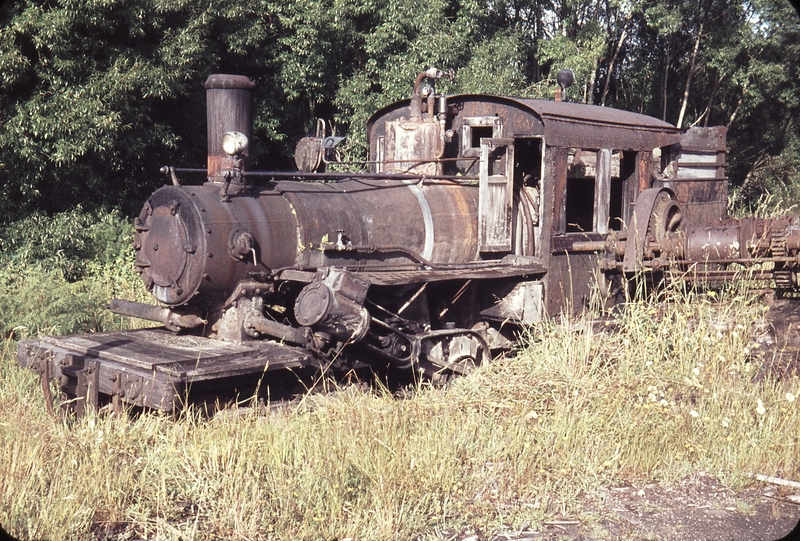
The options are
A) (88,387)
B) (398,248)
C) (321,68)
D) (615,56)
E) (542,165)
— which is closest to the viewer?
(88,387)

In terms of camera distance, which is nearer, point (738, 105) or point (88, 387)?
point (88, 387)

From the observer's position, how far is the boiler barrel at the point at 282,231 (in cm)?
568

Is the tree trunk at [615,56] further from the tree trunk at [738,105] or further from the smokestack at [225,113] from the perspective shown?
the smokestack at [225,113]

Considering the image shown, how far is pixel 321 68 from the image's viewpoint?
16.0 m

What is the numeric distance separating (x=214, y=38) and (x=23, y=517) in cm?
1233

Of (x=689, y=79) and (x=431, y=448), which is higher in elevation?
(x=689, y=79)

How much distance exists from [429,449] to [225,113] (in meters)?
2.99

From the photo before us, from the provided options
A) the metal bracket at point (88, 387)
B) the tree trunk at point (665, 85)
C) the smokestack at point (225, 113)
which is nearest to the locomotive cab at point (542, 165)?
the smokestack at point (225, 113)

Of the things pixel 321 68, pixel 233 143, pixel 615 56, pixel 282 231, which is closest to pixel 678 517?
pixel 282 231

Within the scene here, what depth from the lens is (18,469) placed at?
4.09 m

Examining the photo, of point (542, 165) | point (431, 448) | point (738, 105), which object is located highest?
point (738, 105)

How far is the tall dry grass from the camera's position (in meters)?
3.98

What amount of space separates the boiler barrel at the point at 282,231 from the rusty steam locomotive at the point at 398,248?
1cm

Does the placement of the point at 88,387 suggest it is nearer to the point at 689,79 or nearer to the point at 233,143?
the point at 233,143
